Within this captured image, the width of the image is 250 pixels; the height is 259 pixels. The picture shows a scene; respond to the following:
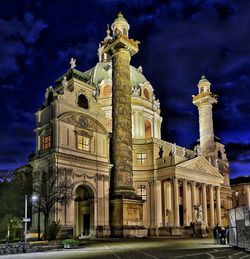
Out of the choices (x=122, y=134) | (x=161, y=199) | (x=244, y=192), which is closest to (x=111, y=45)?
(x=122, y=134)

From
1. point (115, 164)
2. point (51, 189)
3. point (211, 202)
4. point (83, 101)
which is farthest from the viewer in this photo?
point (211, 202)

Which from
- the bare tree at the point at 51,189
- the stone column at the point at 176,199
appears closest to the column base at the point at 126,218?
the bare tree at the point at 51,189

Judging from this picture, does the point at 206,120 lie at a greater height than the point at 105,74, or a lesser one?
lesser

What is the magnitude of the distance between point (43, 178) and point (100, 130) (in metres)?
10.7

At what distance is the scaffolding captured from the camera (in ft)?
69.9

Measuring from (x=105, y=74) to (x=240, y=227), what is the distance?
5259 cm

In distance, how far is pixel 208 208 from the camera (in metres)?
66.2

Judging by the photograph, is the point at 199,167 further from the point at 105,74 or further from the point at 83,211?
the point at 105,74

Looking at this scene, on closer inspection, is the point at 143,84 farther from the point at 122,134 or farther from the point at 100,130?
the point at 122,134

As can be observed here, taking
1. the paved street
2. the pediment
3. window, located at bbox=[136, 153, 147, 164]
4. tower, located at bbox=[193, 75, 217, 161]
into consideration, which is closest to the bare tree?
the paved street

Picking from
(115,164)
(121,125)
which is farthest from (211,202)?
(121,125)

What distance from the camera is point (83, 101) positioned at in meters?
50.1

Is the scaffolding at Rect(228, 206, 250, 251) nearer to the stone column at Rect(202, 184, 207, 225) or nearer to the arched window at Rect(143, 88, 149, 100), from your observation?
the stone column at Rect(202, 184, 207, 225)

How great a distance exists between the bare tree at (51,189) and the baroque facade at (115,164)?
1014 mm
